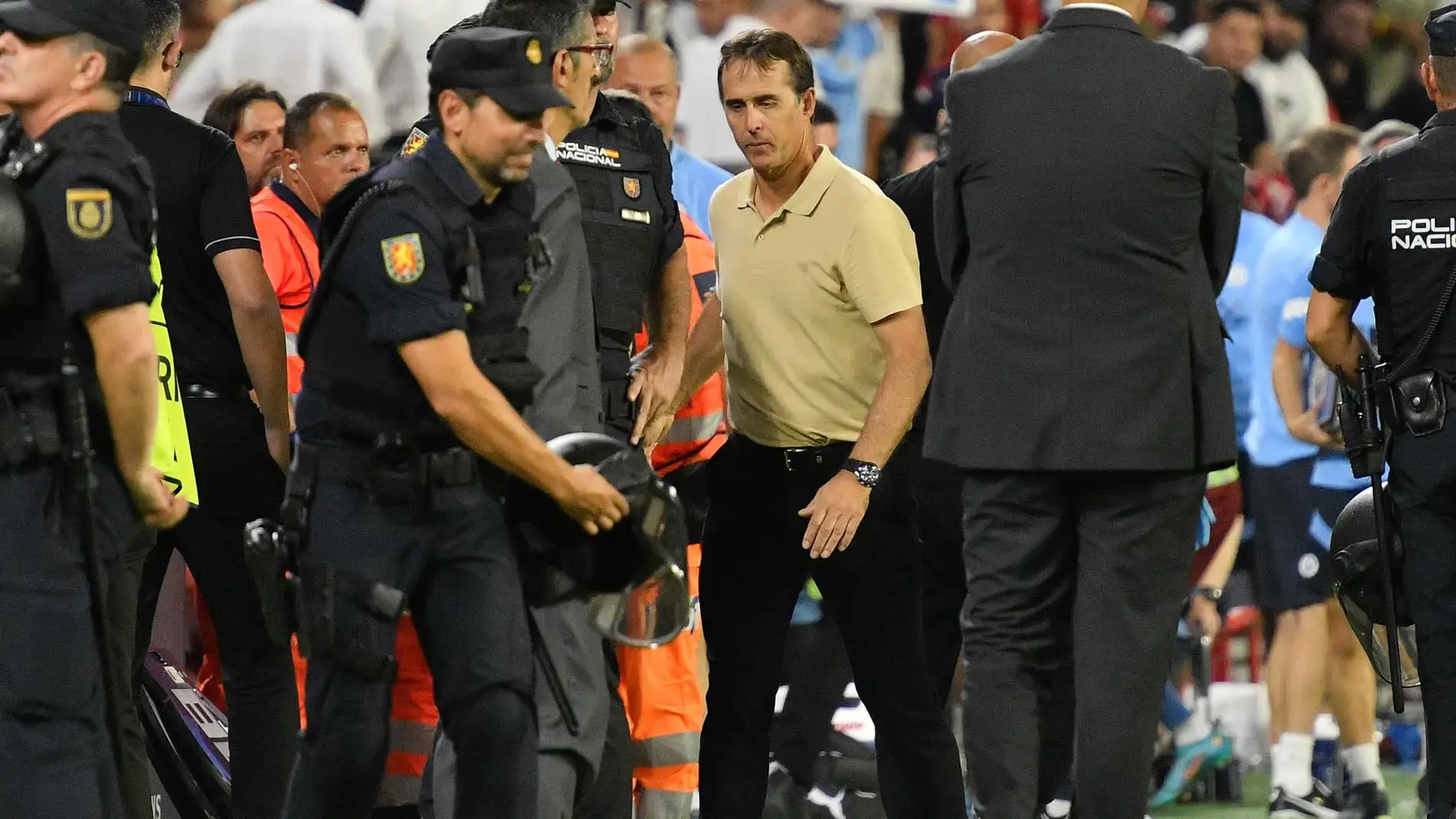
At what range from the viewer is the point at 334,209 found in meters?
4.21

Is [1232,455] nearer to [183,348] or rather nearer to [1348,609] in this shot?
[1348,609]

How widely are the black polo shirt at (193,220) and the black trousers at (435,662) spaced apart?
47.5 inches

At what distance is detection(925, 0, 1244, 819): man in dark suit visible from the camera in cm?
418

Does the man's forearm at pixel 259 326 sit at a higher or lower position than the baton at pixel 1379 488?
higher

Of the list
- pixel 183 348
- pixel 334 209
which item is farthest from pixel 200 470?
pixel 334 209

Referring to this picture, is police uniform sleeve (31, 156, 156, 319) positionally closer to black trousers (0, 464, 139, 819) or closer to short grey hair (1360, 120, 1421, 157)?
black trousers (0, 464, 139, 819)

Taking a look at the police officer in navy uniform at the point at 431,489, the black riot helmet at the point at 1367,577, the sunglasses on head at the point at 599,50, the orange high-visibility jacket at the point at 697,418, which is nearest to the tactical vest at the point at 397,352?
the police officer in navy uniform at the point at 431,489

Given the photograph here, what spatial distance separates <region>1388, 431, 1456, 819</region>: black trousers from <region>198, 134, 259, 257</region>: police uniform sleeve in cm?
273

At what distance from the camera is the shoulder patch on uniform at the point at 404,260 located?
392 centimetres

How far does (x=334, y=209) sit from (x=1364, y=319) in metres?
4.50

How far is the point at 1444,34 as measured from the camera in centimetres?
494

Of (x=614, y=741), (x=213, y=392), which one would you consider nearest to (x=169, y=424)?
(x=213, y=392)

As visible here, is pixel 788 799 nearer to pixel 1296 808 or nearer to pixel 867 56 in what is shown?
pixel 1296 808

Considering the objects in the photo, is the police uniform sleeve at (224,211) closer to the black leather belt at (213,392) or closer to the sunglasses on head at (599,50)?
the black leather belt at (213,392)
